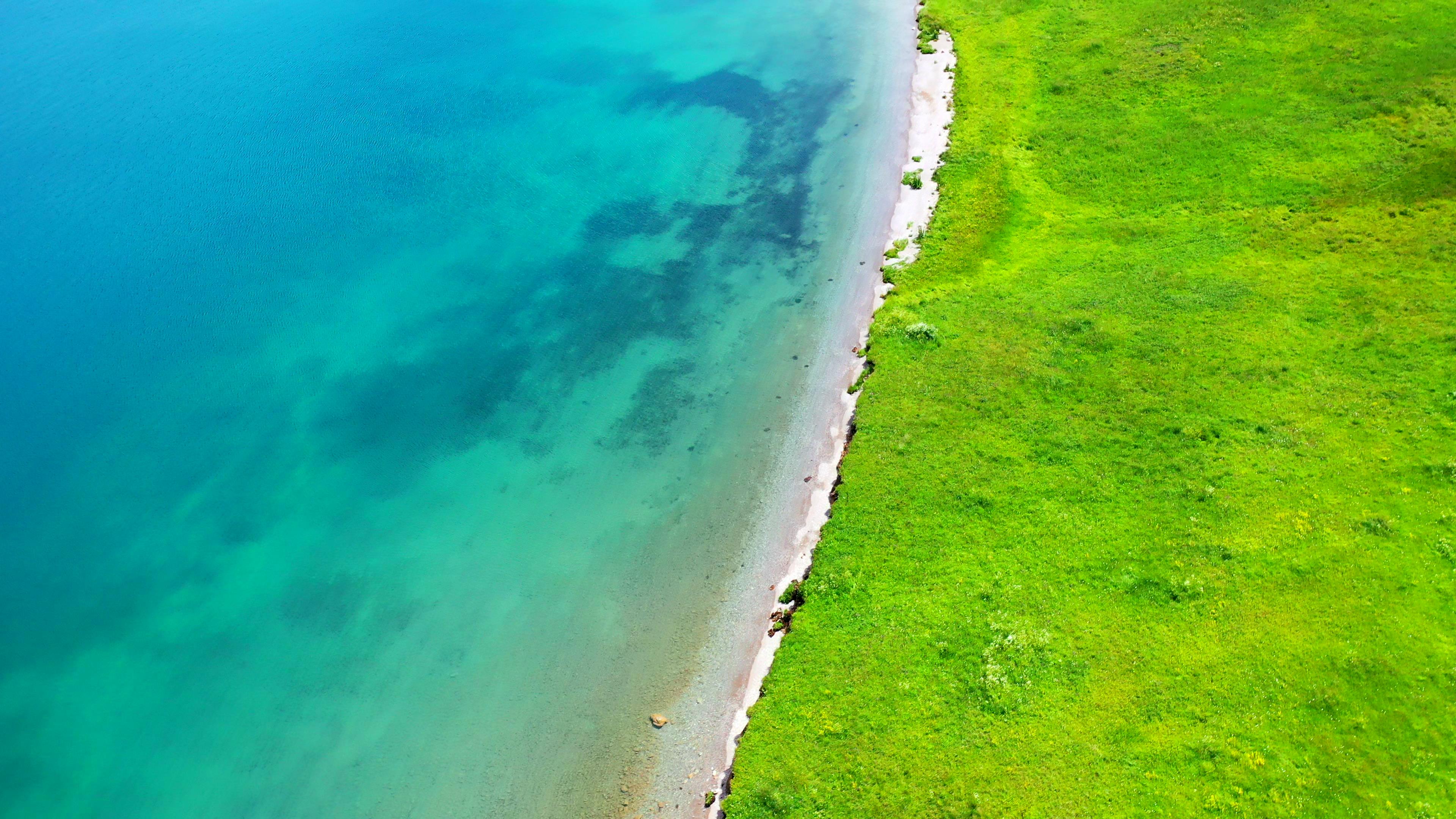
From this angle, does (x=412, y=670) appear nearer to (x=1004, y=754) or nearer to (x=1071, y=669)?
(x=1004, y=754)

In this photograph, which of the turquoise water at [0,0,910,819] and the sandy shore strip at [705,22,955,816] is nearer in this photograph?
the sandy shore strip at [705,22,955,816]

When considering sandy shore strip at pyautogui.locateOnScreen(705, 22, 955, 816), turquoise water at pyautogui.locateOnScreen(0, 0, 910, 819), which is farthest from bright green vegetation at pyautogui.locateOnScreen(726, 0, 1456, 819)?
turquoise water at pyautogui.locateOnScreen(0, 0, 910, 819)

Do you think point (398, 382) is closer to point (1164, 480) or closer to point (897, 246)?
point (897, 246)

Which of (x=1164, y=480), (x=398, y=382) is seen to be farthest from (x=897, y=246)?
(x=398, y=382)

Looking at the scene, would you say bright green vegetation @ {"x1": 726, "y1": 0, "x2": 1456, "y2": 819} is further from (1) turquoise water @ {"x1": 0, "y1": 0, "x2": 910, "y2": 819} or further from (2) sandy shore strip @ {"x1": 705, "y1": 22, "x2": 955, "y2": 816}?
(1) turquoise water @ {"x1": 0, "y1": 0, "x2": 910, "y2": 819}

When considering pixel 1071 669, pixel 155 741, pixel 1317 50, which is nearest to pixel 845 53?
pixel 1317 50

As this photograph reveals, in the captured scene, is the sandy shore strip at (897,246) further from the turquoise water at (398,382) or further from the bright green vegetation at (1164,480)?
the turquoise water at (398,382)
